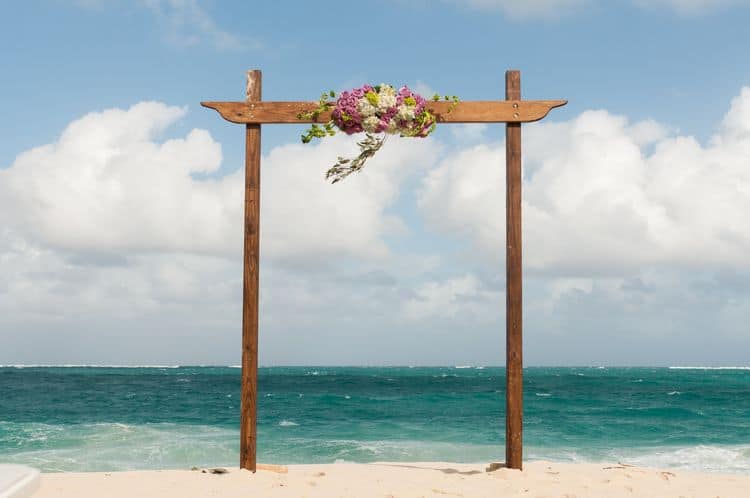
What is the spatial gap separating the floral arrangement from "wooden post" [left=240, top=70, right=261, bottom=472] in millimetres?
571

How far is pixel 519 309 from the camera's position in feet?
23.0

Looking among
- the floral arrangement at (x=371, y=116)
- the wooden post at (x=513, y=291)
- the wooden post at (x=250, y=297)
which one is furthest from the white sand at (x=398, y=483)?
the floral arrangement at (x=371, y=116)

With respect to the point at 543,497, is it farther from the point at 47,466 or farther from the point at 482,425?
the point at 482,425

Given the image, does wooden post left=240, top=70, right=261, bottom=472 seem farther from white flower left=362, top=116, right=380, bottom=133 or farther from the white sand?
white flower left=362, top=116, right=380, bottom=133

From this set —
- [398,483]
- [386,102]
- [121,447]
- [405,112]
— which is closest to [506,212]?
[405,112]

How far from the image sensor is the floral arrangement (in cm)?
696

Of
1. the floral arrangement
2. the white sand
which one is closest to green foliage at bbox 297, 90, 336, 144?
the floral arrangement

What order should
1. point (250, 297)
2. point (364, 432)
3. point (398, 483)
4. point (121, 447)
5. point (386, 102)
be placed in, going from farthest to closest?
1. point (364, 432)
2. point (121, 447)
3. point (250, 297)
4. point (386, 102)
5. point (398, 483)

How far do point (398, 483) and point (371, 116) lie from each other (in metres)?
3.58

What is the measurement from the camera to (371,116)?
7.00 m

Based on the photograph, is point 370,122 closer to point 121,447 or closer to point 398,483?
point 398,483

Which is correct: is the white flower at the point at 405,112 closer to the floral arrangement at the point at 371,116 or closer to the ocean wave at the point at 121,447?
the floral arrangement at the point at 371,116

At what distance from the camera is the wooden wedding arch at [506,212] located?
7.04 metres

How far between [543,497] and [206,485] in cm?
305
